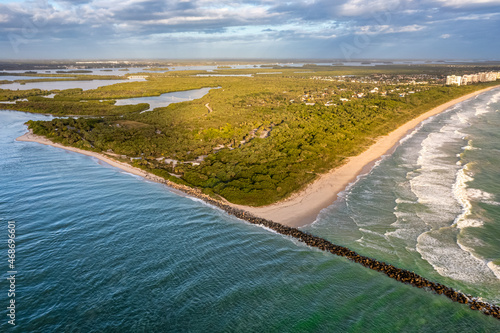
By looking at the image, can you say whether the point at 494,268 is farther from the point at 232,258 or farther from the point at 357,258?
the point at 232,258

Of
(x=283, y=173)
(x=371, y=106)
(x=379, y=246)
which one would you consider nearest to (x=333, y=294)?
(x=379, y=246)

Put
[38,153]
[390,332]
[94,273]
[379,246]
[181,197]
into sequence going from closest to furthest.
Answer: [390,332]
[94,273]
[379,246]
[181,197]
[38,153]

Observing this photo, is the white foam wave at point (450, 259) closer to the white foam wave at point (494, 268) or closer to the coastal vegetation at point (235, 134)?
the white foam wave at point (494, 268)

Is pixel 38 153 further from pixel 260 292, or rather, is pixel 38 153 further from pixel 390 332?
pixel 390 332

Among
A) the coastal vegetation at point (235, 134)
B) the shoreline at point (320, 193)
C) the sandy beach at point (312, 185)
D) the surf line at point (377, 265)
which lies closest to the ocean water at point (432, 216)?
the surf line at point (377, 265)

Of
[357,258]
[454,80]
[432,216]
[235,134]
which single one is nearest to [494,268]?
[432,216]

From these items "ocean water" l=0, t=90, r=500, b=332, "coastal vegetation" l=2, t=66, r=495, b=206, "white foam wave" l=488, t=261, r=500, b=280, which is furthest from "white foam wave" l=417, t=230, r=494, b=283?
"coastal vegetation" l=2, t=66, r=495, b=206

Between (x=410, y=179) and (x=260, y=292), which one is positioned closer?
(x=260, y=292)
